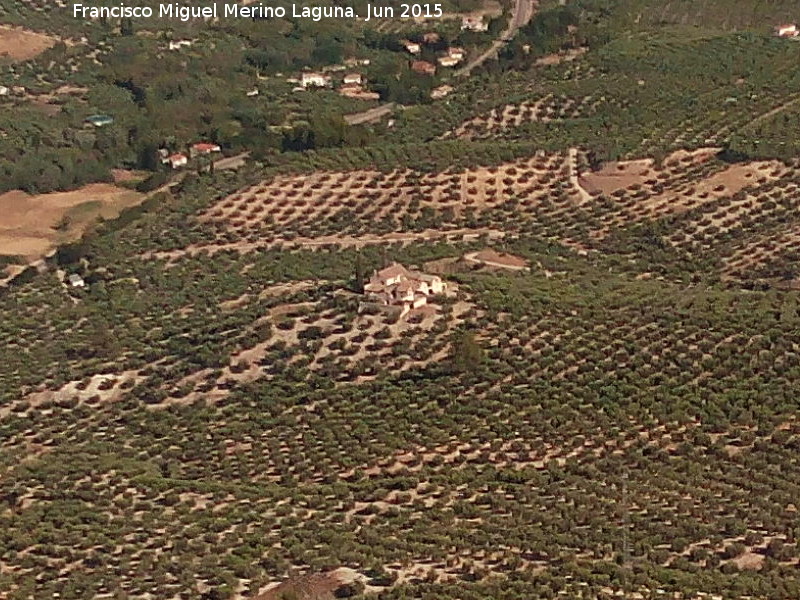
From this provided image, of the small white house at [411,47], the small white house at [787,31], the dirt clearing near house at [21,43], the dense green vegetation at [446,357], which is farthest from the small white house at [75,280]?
the dirt clearing near house at [21,43]

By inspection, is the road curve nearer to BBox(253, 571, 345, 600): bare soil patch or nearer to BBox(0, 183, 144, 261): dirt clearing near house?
BBox(0, 183, 144, 261): dirt clearing near house

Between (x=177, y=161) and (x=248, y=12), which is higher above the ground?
(x=248, y=12)

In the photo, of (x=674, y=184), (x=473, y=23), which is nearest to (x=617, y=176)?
(x=674, y=184)

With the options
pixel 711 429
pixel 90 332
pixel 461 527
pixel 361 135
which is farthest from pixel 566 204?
pixel 461 527

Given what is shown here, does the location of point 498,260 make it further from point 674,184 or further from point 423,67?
point 423,67

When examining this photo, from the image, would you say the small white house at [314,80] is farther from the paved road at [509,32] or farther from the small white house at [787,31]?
the small white house at [787,31]

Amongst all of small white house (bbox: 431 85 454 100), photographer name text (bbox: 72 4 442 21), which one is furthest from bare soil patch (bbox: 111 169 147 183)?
photographer name text (bbox: 72 4 442 21)
